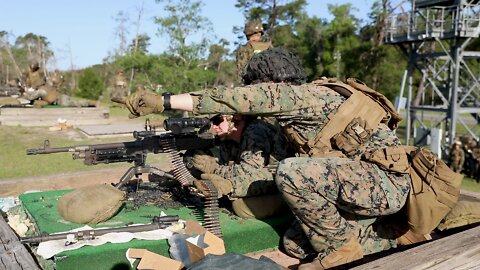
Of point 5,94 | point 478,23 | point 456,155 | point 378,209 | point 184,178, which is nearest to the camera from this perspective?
point 378,209

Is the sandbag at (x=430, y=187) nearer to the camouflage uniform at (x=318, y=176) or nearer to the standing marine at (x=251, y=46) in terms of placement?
the camouflage uniform at (x=318, y=176)

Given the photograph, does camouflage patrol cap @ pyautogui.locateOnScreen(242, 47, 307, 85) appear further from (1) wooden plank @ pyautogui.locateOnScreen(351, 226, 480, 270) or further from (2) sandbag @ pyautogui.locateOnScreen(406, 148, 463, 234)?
(1) wooden plank @ pyautogui.locateOnScreen(351, 226, 480, 270)

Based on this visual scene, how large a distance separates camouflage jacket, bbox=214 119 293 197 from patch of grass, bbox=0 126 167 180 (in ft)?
11.0

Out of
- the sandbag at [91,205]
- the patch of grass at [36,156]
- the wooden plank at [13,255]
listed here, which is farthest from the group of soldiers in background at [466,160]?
the wooden plank at [13,255]

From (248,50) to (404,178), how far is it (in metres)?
3.28

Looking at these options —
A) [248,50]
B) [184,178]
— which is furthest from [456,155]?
[184,178]

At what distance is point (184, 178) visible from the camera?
4.05m

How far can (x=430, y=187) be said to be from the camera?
296cm

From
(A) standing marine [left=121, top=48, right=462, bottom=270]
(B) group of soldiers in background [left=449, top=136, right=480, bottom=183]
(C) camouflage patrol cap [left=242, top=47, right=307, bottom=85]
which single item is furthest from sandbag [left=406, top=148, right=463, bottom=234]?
(B) group of soldiers in background [left=449, top=136, right=480, bottom=183]

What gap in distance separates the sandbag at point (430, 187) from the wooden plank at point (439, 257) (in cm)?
26

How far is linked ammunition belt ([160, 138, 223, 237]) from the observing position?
3.32 meters

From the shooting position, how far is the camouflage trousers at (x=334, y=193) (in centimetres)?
288

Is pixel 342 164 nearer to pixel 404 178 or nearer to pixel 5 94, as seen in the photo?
pixel 404 178

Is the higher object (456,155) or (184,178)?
(184,178)
